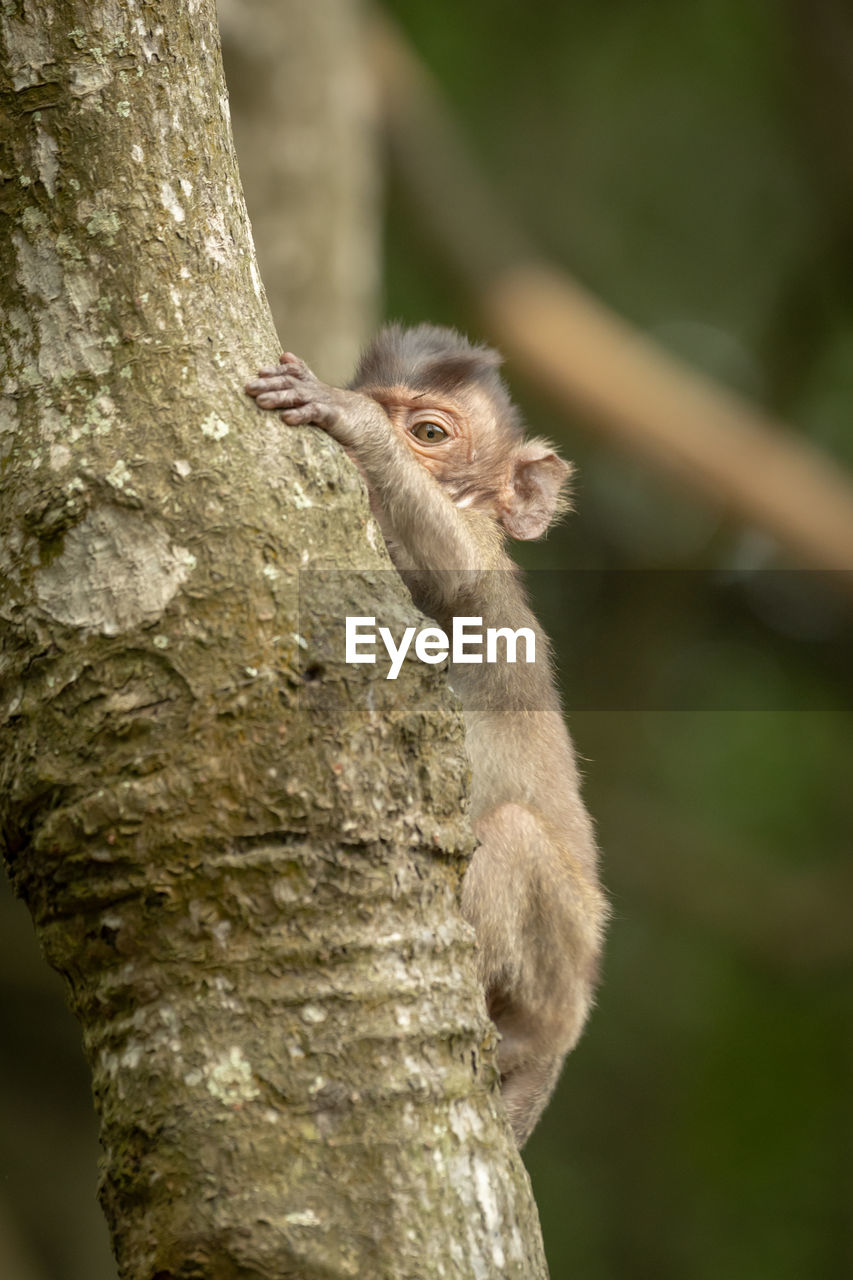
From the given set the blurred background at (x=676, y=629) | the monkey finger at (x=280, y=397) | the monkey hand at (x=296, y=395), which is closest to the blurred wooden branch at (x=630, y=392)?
the blurred background at (x=676, y=629)

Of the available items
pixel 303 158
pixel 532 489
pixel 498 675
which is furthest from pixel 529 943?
pixel 303 158

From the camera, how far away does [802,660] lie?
1077 centimetres

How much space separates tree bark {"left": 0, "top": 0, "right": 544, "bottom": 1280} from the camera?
8.21 ft

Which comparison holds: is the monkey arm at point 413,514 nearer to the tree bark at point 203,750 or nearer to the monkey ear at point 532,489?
the monkey ear at point 532,489

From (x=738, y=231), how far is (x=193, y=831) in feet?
37.5

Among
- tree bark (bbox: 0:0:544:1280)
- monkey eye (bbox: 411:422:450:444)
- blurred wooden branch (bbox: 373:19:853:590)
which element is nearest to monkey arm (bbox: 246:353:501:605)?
monkey eye (bbox: 411:422:450:444)

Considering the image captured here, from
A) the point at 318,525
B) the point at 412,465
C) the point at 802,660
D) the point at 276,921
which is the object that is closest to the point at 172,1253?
the point at 276,921

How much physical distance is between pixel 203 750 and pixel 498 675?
83.3 inches

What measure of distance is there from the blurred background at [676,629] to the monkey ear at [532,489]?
3.81 m

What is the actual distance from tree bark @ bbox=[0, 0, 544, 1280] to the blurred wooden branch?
6059 millimetres

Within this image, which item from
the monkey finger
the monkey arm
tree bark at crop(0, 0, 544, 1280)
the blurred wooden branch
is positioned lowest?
tree bark at crop(0, 0, 544, 1280)

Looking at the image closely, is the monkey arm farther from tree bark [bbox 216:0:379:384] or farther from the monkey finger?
tree bark [bbox 216:0:379:384]

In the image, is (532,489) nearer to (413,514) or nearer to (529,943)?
(413,514)

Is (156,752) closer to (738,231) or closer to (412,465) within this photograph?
(412,465)
